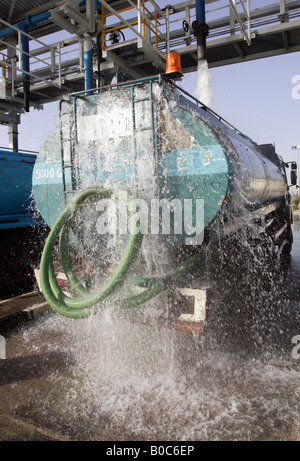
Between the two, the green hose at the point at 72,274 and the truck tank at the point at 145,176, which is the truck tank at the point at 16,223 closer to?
the truck tank at the point at 145,176

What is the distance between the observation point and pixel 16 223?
593 centimetres

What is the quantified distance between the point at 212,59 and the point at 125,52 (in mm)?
2619

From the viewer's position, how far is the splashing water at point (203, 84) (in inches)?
294

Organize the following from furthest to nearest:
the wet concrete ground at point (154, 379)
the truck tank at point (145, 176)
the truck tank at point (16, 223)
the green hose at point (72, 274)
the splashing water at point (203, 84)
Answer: the splashing water at point (203, 84) < the truck tank at point (16, 223) < the truck tank at point (145, 176) < the green hose at point (72, 274) < the wet concrete ground at point (154, 379)

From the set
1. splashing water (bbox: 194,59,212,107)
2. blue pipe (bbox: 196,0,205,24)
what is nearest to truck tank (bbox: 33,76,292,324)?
splashing water (bbox: 194,59,212,107)

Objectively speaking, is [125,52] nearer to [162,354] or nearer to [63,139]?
[63,139]

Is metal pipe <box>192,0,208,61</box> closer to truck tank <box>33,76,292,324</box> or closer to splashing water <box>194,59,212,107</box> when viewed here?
splashing water <box>194,59,212,107</box>

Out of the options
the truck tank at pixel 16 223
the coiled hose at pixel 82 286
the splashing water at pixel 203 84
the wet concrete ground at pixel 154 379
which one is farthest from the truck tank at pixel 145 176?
the splashing water at pixel 203 84

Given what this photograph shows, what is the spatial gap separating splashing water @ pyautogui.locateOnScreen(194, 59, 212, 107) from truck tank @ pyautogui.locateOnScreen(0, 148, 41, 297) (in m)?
4.04

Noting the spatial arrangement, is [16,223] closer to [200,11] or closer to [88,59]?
[88,59]

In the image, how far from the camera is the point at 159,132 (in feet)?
10.3

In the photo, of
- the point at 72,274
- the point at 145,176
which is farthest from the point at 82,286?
the point at 145,176

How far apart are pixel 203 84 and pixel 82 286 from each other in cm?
647
